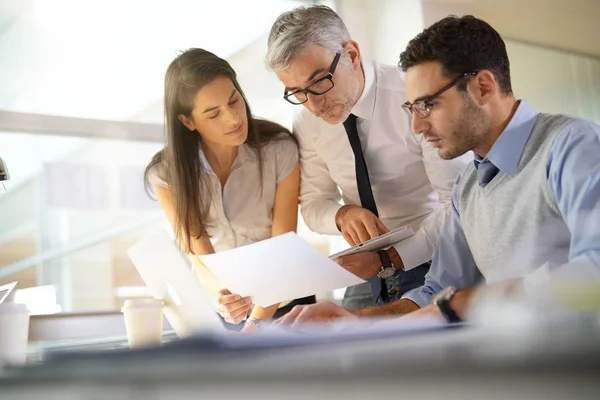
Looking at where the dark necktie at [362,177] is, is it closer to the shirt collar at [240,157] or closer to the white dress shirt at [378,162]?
the white dress shirt at [378,162]

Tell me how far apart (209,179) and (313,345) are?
4.42 feet

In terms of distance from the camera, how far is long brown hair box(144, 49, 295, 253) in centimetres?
165

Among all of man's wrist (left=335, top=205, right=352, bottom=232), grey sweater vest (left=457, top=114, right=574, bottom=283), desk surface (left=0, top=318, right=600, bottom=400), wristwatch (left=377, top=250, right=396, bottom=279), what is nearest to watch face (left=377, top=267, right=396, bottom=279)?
wristwatch (left=377, top=250, right=396, bottom=279)

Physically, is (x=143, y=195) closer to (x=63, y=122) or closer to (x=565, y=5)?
(x=63, y=122)

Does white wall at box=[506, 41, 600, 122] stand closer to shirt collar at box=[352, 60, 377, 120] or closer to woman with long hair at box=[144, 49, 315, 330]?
shirt collar at box=[352, 60, 377, 120]

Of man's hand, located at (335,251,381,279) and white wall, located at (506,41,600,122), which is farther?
man's hand, located at (335,251,381,279)

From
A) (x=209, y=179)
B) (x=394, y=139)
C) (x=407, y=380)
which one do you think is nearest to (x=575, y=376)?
(x=407, y=380)

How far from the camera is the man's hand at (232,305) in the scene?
1262mm

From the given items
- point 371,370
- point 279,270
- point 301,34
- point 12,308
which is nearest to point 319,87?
point 301,34

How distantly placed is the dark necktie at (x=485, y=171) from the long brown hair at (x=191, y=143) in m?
0.65

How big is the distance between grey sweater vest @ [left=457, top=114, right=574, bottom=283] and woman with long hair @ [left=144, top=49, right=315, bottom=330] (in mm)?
587

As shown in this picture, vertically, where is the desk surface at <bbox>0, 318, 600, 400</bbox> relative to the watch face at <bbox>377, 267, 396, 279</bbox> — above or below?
above

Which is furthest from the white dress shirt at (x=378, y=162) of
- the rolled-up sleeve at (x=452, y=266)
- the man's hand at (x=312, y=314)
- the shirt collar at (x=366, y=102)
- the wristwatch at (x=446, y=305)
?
the wristwatch at (x=446, y=305)

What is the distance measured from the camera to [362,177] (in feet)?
5.17
